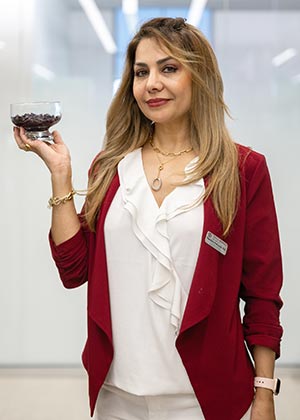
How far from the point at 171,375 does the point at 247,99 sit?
3278 millimetres

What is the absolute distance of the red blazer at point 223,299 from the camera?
2023 mm

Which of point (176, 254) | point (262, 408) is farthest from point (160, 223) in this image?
point (262, 408)

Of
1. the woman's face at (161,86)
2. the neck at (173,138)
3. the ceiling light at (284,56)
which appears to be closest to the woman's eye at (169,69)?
the woman's face at (161,86)

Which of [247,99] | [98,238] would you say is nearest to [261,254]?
[98,238]

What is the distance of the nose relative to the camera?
2.09 meters

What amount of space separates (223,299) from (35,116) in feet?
2.36

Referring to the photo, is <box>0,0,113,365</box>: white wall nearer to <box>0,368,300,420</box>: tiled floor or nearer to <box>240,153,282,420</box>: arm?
<box>0,368,300,420</box>: tiled floor

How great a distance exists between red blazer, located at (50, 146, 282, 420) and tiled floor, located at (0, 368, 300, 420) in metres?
2.39

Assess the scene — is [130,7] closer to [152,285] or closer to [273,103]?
[273,103]

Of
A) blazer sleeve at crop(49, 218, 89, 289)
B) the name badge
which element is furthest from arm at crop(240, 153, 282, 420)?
blazer sleeve at crop(49, 218, 89, 289)

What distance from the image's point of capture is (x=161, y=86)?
2096 mm

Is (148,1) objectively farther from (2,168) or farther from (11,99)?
(2,168)

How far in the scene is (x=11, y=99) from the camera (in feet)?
16.4

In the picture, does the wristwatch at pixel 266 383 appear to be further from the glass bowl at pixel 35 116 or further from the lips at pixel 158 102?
the glass bowl at pixel 35 116
